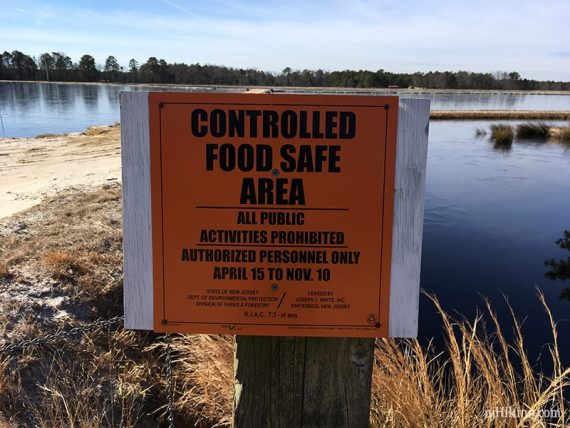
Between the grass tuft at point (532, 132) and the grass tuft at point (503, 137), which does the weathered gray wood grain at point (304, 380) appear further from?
the grass tuft at point (532, 132)

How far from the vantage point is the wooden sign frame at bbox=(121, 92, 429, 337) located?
143 centimetres

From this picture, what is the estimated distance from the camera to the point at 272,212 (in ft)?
4.80

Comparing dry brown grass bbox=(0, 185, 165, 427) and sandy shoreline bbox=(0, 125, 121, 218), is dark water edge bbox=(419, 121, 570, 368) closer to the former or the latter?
dry brown grass bbox=(0, 185, 165, 427)

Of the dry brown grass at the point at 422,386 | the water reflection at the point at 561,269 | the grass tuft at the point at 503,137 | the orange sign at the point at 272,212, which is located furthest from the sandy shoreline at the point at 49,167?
the grass tuft at the point at 503,137

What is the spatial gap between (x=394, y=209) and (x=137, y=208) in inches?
29.1

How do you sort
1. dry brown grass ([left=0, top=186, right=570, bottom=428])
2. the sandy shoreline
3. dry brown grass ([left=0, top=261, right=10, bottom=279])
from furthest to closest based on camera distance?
the sandy shoreline → dry brown grass ([left=0, top=261, right=10, bottom=279]) → dry brown grass ([left=0, top=186, right=570, bottom=428])

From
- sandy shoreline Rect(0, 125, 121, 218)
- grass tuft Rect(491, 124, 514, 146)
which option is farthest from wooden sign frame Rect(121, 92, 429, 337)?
grass tuft Rect(491, 124, 514, 146)

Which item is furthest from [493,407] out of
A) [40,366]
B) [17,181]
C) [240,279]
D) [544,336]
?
[17,181]

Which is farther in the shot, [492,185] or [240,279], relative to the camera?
[492,185]

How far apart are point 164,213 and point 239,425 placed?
2.34 ft

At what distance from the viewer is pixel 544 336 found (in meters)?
7.34

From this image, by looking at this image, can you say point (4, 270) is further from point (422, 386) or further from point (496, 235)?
point (496, 235)

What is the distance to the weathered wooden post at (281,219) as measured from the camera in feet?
4.69

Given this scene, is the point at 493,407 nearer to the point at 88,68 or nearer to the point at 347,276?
the point at 347,276
